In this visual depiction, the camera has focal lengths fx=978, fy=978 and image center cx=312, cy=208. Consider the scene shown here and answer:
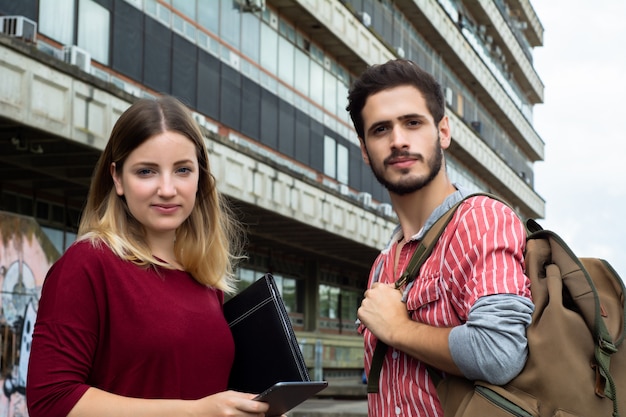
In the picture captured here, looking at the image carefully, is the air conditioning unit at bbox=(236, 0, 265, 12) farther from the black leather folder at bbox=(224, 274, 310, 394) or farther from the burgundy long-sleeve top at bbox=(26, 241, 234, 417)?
the burgundy long-sleeve top at bbox=(26, 241, 234, 417)

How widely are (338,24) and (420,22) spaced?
32.2 feet

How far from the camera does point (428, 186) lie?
3.28 meters

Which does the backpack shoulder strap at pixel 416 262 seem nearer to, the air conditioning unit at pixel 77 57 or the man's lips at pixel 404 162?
the man's lips at pixel 404 162

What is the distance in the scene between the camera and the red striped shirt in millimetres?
2734

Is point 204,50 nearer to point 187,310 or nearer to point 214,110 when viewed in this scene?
point 214,110

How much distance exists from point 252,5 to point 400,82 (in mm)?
20421

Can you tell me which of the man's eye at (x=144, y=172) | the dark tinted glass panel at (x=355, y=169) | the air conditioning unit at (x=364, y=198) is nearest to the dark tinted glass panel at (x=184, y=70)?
the dark tinted glass panel at (x=355, y=169)

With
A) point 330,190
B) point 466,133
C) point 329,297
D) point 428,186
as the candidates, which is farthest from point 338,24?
point 428,186

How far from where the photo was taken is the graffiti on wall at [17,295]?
10.6 m

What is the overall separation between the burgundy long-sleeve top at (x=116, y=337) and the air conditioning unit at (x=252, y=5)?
2068cm

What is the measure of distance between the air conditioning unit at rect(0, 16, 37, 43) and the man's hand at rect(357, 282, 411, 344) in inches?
496

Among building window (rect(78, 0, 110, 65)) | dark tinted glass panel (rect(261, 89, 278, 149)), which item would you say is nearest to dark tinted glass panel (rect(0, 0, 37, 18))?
building window (rect(78, 0, 110, 65))

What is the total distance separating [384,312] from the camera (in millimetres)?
3047

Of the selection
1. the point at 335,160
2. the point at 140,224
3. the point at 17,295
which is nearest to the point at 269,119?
the point at 335,160
